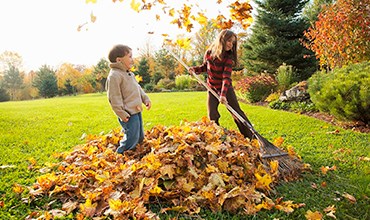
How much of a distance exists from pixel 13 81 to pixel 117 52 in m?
26.0

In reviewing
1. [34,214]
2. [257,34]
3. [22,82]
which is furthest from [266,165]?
[22,82]

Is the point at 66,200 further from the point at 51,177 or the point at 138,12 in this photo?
the point at 138,12

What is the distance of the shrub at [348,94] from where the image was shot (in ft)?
15.3

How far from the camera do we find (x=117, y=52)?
9.98ft

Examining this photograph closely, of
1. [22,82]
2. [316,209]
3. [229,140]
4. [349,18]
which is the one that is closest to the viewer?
[316,209]

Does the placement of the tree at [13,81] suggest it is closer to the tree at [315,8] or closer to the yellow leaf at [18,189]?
the tree at [315,8]

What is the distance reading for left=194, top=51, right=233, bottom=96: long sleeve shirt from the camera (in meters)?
3.52

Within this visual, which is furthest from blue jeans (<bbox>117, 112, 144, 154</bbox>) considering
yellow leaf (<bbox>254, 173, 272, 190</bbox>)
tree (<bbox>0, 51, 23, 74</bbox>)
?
tree (<bbox>0, 51, 23, 74</bbox>)

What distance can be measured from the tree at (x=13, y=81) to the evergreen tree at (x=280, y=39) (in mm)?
20815

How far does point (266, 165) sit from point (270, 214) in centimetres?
71

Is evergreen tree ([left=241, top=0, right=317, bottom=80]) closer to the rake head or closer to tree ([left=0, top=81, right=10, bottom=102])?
the rake head

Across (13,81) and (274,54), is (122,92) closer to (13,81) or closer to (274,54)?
(274,54)

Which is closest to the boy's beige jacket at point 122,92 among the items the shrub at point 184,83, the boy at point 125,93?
the boy at point 125,93

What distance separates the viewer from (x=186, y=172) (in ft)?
8.10
